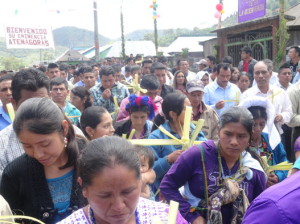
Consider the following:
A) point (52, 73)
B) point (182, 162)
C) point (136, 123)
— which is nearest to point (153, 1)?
point (52, 73)

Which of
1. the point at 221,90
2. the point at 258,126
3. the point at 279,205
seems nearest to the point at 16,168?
the point at 279,205

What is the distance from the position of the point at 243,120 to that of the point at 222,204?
1.93 ft

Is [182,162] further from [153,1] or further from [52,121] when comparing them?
[153,1]

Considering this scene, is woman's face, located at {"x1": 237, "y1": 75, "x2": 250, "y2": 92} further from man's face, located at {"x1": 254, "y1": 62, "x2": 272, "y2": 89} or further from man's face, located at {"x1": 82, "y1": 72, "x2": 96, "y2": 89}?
man's face, located at {"x1": 82, "y1": 72, "x2": 96, "y2": 89}

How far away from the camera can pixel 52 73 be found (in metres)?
8.53

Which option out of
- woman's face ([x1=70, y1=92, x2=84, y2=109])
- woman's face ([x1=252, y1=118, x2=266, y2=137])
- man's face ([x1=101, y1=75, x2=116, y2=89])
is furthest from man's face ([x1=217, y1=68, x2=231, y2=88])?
woman's face ([x1=252, y1=118, x2=266, y2=137])

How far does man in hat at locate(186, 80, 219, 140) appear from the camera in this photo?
4.34 meters

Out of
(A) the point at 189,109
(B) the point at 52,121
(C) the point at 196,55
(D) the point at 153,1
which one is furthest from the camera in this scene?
(C) the point at 196,55

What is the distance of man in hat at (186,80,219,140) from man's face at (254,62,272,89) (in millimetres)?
1067

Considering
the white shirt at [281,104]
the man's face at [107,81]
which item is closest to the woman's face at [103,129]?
the white shirt at [281,104]

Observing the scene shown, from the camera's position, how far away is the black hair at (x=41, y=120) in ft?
6.77

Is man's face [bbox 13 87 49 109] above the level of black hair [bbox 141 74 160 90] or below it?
above

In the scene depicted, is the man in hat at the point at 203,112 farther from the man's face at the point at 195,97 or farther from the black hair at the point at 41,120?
the black hair at the point at 41,120

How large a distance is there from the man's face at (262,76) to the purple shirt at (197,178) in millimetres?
2943
